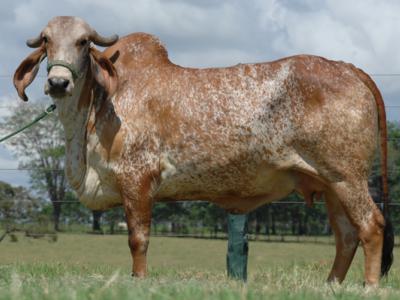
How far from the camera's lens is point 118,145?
5.98m

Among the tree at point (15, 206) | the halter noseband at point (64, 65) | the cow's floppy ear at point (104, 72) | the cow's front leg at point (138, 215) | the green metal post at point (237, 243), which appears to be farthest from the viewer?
the tree at point (15, 206)

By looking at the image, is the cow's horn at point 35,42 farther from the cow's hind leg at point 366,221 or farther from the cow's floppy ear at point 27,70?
the cow's hind leg at point 366,221

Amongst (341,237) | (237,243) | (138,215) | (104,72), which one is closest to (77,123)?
(104,72)

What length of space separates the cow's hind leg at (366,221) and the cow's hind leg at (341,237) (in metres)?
0.42

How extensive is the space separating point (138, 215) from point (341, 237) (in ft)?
6.07

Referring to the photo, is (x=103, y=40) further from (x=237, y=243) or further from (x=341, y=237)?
(x=237, y=243)

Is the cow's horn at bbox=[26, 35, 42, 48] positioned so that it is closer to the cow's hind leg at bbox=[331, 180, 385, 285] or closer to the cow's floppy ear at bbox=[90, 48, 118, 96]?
the cow's floppy ear at bbox=[90, 48, 118, 96]

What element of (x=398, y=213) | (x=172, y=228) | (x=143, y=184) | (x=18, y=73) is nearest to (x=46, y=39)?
(x=18, y=73)

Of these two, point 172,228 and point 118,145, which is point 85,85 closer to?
point 118,145

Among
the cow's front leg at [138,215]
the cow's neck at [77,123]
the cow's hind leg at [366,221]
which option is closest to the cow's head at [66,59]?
the cow's neck at [77,123]

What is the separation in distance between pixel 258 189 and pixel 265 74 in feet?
3.16

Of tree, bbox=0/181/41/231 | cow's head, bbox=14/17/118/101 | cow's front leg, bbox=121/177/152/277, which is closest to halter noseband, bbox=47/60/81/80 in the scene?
cow's head, bbox=14/17/118/101

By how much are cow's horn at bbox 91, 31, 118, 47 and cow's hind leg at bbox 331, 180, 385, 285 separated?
218cm

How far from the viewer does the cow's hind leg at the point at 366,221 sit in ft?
19.7
